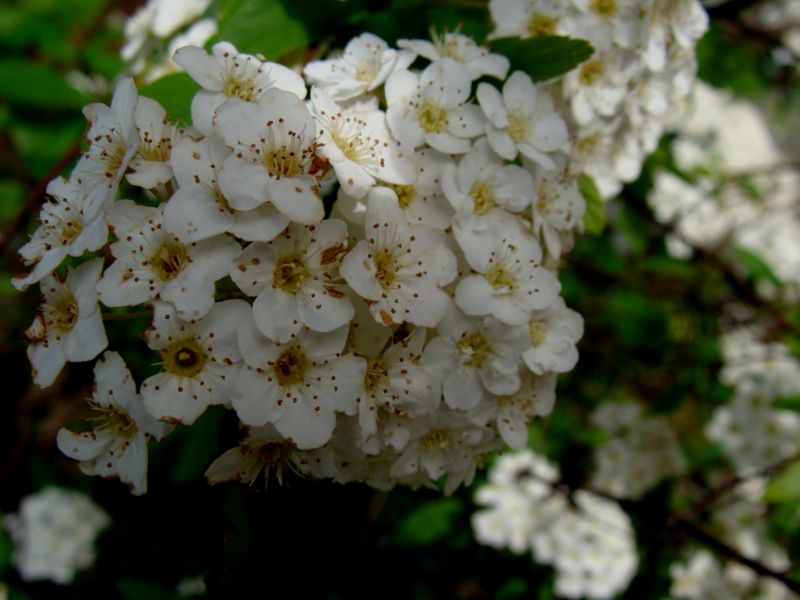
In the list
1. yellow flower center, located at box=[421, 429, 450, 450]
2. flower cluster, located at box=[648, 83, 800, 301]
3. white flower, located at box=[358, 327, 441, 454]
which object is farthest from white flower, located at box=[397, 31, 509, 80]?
flower cluster, located at box=[648, 83, 800, 301]

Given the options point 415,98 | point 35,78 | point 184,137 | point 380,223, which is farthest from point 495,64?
point 35,78

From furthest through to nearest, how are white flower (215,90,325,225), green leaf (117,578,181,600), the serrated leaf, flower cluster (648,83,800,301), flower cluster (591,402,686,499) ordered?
flower cluster (648,83,800,301) < flower cluster (591,402,686,499) < green leaf (117,578,181,600) < the serrated leaf < white flower (215,90,325,225)

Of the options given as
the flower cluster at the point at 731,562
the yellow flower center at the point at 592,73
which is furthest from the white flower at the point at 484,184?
the flower cluster at the point at 731,562

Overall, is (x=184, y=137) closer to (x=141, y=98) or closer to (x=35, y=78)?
(x=141, y=98)

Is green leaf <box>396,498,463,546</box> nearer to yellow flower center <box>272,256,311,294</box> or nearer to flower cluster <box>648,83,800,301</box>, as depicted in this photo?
flower cluster <box>648,83,800,301</box>

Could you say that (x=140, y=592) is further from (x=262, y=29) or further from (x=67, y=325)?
(x=262, y=29)

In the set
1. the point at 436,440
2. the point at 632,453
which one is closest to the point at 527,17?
the point at 436,440
